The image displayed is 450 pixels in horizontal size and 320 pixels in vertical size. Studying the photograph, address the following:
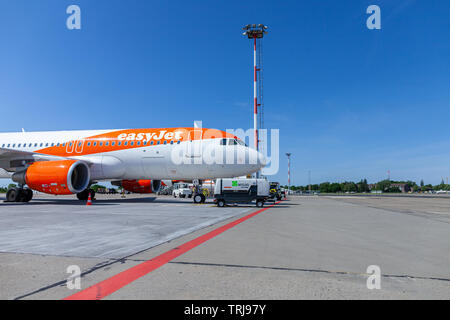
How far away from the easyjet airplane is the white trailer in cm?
72

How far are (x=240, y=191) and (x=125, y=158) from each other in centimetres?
769

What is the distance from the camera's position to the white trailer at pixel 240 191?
55.2ft


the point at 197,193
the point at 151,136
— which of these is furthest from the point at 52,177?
the point at 197,193

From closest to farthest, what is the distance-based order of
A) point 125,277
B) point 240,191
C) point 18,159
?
point 125,277 → point 240,191 → point 18,159

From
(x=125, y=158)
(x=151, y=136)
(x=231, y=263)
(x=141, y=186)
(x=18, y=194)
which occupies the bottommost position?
(x=231, y=263)

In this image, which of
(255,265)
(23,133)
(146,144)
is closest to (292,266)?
(255,265)

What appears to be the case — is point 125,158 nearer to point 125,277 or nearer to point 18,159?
point 18,159

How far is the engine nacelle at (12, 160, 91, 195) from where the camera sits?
1619 cm

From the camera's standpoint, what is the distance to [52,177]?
16.3 meters

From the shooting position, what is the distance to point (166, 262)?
13.6ft

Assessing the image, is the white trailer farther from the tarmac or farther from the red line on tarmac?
the red line on tarmac

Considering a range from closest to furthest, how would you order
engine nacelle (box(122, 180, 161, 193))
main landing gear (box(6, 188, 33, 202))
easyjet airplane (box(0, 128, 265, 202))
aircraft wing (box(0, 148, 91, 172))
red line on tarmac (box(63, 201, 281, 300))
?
red line on tarmac (box(63, 201, 281, 300)), easyjet airplane (box(0, 128, 265, 202)), aircraft wing (box(0, 148, 91, 172)), main landing gear (box(6, 188, 33, 202)), engine nacelle (box(122, 180, 161, 193))

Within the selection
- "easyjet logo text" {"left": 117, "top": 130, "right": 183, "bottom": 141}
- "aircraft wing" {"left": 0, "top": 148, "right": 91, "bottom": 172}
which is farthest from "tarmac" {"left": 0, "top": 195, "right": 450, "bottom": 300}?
"aircraft wing" {"left": 0, "top": 148, "right": 91, "bottom": 172}
